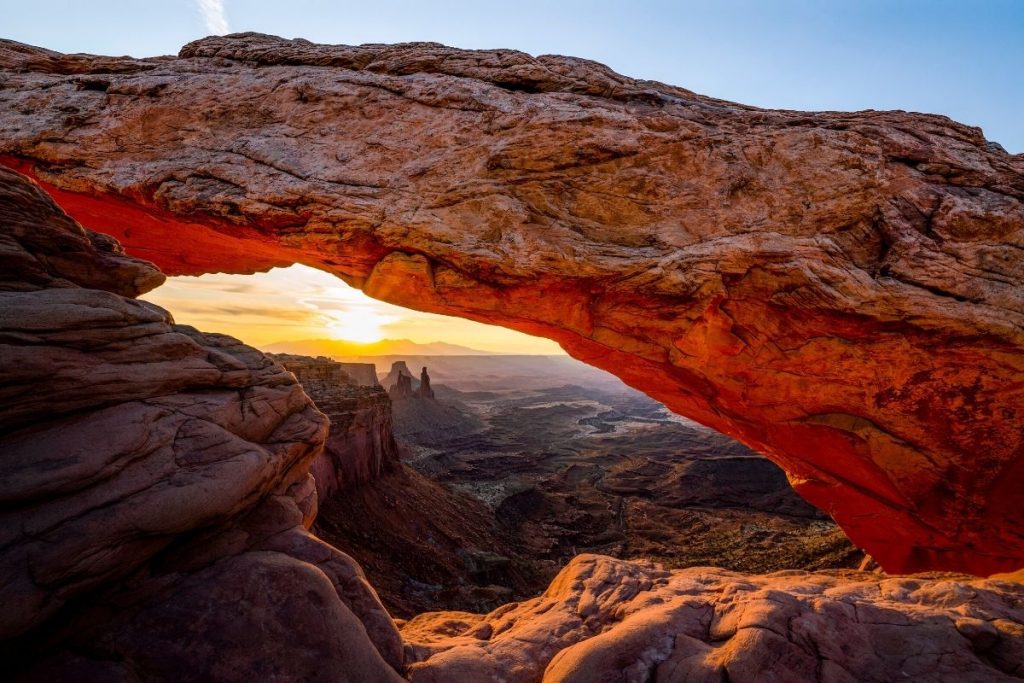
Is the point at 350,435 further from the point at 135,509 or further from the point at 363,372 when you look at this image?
the point at 363,372

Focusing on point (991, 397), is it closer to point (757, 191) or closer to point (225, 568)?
point (757, 191)

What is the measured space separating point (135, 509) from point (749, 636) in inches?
279

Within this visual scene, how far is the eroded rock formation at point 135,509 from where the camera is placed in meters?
3.88

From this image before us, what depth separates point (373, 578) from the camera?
1531 centimetres

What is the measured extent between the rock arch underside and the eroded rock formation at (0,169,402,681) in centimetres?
4

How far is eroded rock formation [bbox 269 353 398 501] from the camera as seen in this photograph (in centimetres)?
2014

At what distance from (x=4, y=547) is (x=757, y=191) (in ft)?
39.7

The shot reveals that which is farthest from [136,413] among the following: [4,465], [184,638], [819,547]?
[819,547]

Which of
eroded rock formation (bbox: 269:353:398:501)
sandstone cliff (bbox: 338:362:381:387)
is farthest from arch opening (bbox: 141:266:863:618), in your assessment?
sandstone cliff (bbox: 338:362:381:387)

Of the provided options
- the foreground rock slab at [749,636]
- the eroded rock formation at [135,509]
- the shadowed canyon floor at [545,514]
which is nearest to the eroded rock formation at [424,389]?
the shadowed canyon floor at [545,514]

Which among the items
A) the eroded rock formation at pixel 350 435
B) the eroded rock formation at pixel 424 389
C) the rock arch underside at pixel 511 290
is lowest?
the eroded rock formation at pixel 424 389

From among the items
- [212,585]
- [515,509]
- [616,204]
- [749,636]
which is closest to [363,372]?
[515,509]

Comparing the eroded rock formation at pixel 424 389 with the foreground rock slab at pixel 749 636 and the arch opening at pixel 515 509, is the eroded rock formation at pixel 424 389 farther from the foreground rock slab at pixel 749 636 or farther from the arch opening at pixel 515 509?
the foreground rock slab at pixel 749 636

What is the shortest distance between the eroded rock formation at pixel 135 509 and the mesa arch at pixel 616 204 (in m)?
3.32
